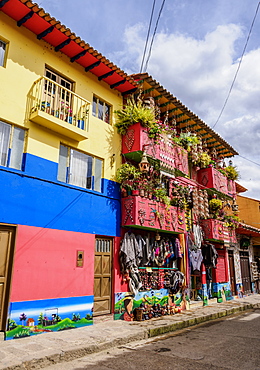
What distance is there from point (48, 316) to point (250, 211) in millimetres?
20753

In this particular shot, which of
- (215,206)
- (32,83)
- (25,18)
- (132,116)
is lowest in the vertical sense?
(215,206)

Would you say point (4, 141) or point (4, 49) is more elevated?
point (4, 49)

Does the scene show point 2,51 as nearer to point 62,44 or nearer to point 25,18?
point 25,18

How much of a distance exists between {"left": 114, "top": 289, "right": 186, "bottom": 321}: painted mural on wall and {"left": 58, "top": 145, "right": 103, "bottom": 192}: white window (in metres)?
4.07

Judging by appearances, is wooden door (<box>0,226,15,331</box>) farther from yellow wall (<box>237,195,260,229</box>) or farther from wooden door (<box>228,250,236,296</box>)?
yellow wall (<box>237,195,260,229</box>)

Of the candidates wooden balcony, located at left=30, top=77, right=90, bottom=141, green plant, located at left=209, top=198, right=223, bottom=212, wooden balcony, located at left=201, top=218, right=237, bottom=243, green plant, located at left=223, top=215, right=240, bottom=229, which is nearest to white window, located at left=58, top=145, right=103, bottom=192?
wooden balcony, located at left=30, top=77, right=90, bottom=141

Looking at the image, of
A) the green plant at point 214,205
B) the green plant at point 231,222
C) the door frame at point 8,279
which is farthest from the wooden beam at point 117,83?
the green plant at point 231,222

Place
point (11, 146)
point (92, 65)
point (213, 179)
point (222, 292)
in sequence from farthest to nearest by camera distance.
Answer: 1. point (213, 179)
2. point (222, 292)
3. point (92, 65)
4. point (11, 146)

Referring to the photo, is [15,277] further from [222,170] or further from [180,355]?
[222,170]

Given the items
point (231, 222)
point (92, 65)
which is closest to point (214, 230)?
point (231, 222)

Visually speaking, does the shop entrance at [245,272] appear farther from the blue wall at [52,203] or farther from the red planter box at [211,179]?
the blue wall at [52,203]

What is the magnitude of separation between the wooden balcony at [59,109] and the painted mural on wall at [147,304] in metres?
5.90

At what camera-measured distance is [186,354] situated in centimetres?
644

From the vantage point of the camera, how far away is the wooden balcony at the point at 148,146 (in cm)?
1149
